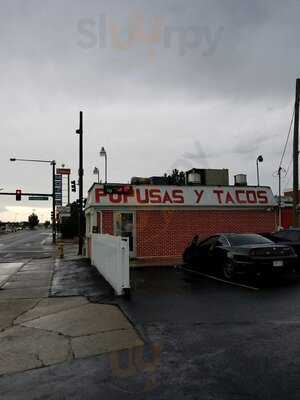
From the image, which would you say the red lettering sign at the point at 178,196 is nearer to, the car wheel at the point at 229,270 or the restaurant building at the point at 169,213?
the restaurant building at the point at 169,213

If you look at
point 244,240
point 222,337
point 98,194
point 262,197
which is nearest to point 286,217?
point 262,197

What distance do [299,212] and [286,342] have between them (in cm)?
1545

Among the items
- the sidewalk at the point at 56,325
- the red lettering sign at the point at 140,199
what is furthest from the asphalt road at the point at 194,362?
the red lettering sign at the point at 140,199

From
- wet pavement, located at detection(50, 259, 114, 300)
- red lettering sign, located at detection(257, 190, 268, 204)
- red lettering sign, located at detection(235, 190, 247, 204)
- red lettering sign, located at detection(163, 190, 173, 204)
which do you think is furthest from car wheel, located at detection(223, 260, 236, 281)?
red lettering sign, located at detection(257, 190, 268, 204)

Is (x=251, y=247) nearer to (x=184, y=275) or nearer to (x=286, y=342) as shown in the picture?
(x=184, y=275)

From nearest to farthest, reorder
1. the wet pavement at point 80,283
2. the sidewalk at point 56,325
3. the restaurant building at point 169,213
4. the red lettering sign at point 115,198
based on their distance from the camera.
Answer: the sidewalk at point 56,325 → the wet pavement at point 80,283 → the red lettering sign at point 115,198 → the restaurant building at point 169,213

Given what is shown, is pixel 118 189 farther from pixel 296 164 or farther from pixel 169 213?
pixel 296 164

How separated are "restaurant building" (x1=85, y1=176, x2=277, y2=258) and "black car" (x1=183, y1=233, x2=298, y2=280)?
5.59m

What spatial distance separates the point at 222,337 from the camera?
6391 millimetres

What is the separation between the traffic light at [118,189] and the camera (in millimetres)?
19375

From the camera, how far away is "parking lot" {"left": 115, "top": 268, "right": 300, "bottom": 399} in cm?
452

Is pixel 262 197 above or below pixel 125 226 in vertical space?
above

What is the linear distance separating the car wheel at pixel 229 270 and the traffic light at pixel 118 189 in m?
8.18

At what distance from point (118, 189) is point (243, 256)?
9191mm
